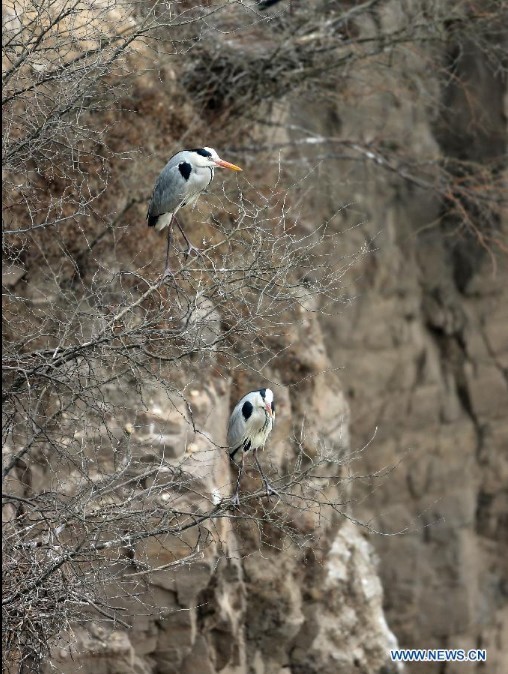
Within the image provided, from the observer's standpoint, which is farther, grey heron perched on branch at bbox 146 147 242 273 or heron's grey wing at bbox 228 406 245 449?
heron's grey wing at bbox 228 406 245 449

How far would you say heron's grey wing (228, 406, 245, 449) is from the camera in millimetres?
7238

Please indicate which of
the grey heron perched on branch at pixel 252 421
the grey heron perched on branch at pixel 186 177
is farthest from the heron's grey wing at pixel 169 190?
the grey heron perched on branch at pixel 252 421

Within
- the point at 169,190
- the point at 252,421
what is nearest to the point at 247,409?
the point at 252,421

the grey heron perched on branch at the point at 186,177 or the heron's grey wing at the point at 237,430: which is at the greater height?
the grey heron perched on branch at the point at 186,177

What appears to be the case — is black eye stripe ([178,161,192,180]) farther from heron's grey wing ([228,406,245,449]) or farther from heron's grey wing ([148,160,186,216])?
heron's grey wing ([228,406,245,449])

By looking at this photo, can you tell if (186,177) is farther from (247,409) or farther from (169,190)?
(247,409)

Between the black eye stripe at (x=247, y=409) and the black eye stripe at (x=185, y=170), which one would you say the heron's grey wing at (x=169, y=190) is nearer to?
the black eye stripe at (x=185, y=170)

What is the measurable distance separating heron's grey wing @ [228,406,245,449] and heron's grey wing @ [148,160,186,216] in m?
1.15

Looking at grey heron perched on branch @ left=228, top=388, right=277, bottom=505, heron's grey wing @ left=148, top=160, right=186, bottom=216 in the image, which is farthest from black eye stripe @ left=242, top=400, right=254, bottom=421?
heron's grey wing @ left=148, top=160, right=186, bottom=216

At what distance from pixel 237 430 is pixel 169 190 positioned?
1.33m

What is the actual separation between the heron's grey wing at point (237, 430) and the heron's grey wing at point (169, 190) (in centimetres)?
115

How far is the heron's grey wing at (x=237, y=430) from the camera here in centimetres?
724

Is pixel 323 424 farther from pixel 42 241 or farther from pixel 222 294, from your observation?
pixel 222 294

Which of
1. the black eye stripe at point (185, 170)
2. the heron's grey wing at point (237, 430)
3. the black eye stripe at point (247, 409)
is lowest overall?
the heron's grey wing at point (237, 430)
